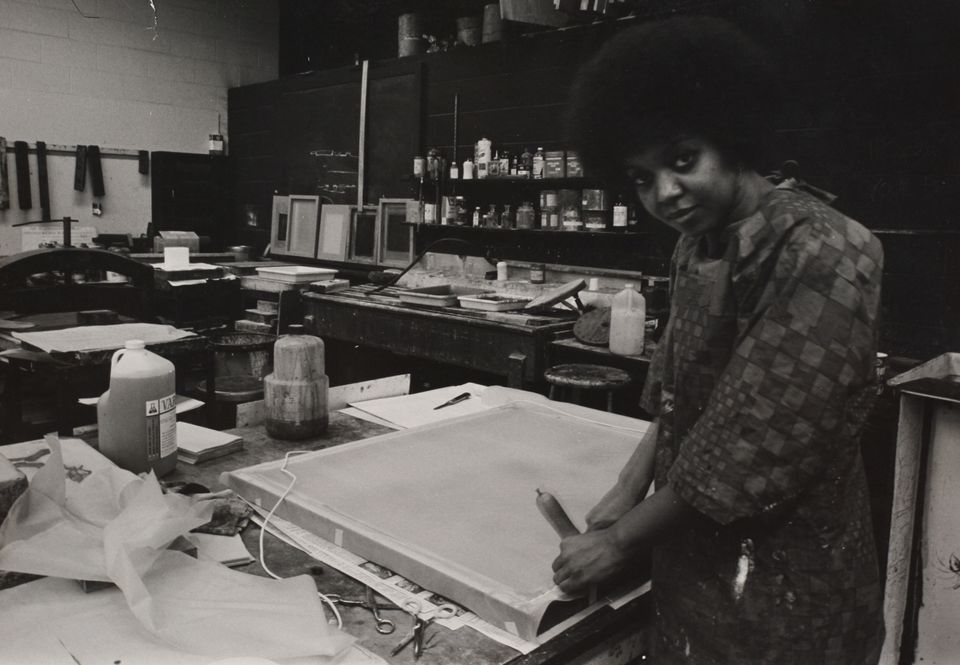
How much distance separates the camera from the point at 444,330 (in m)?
3.86

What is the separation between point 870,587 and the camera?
0.96 metres

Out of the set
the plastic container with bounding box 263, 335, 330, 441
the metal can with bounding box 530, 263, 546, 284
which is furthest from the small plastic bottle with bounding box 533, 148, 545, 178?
the plastic container with bounding box 263, 335, 330, 441

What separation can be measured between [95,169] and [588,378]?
532cm

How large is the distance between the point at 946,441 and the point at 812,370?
181 cm

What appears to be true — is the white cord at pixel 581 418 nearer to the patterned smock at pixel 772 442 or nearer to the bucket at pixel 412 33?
the patterned smock at pixel 772 442

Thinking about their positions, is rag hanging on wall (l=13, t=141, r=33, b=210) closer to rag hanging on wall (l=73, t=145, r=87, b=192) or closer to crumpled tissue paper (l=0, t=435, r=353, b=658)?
rag hanging on wall (l=73, t=145, r=87, b=192)

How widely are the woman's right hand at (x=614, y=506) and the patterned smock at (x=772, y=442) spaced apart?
0.31 ft

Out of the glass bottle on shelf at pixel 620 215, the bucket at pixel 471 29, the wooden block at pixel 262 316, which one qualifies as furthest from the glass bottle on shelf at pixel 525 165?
the wooden block at pixel 262 316

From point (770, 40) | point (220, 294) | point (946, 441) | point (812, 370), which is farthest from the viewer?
point (220, 294)

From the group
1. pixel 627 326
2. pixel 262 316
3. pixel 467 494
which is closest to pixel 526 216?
pixel 627 326

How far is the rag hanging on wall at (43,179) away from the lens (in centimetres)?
613

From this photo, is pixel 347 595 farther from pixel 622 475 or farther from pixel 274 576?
pixel 622 475

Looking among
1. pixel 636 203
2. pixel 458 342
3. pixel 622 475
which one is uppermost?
pixel 636 203

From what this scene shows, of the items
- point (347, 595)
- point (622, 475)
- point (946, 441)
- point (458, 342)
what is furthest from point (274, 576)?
point (458, 342)
